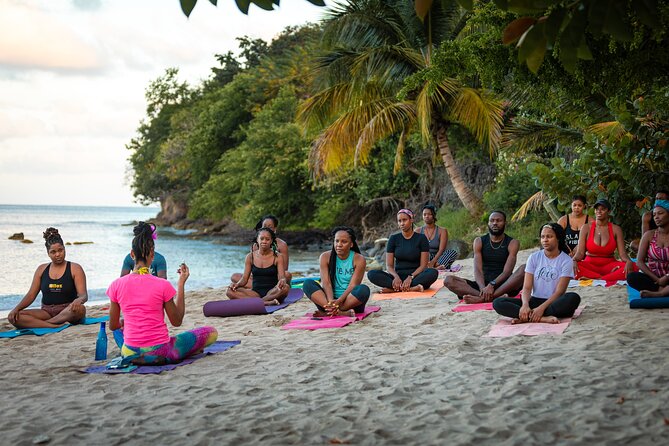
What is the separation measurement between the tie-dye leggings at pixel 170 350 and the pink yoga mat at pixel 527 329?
2622mm

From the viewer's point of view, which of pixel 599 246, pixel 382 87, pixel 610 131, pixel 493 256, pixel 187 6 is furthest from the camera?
pixel 382 87

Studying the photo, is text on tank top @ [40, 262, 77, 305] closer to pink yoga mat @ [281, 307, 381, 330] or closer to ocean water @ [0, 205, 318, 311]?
pink yoga mat @ [281, 307, 381, 330]

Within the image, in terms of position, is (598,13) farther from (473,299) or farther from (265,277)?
(265,277)

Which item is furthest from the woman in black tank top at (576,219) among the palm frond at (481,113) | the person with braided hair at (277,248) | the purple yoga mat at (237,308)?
the palm frond at (481,113)

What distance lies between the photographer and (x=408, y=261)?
426 inches

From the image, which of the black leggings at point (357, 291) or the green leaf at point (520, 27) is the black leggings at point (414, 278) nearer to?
the black leggings at point (357, 291)

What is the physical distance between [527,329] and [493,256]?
2.29m

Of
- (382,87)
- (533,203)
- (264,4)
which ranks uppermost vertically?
(382,87)

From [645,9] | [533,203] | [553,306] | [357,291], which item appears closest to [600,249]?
[553,306]

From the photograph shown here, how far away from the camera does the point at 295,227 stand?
107 feet

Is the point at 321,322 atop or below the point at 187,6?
below

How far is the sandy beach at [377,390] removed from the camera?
4.22 metres

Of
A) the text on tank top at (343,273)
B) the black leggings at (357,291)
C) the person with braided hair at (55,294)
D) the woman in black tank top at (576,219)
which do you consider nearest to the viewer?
the black leggings at (357,291)

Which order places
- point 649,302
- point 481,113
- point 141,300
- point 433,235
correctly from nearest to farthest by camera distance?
1. point 141,300
2. point 649,302
3. point 433,235
4. point 481,113
